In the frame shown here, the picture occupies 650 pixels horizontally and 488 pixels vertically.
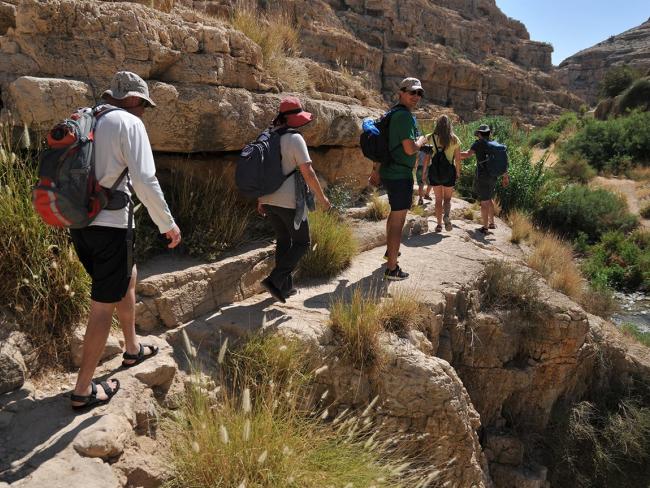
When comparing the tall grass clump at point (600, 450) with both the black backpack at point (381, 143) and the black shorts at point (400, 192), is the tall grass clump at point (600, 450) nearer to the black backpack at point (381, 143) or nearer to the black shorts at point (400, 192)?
the black shorts at point (400, 192)

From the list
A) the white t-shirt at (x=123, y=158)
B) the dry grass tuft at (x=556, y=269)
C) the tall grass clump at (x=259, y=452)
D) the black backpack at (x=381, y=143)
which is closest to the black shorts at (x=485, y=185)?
the dry grass tuft at (x=556, y=269)

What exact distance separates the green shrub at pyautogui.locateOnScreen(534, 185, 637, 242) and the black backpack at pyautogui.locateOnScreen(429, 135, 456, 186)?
657 centimetres

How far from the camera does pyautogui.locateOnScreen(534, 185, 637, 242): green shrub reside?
1330 centimetres

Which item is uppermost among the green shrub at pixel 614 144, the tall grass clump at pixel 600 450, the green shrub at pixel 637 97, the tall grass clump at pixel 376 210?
the green shrub at pixel 637 97

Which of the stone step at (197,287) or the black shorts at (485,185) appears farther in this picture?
the black shorts at (485,185)

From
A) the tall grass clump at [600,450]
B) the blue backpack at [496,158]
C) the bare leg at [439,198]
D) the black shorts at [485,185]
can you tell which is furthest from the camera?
the black shorts at [485,185]

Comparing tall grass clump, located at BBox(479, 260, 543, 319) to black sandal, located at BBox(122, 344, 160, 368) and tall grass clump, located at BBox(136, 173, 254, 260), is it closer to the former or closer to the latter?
tall grass clump, located at BBox(136, 173, 254, 260)

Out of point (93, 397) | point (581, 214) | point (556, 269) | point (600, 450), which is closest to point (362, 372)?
point (93, 397)

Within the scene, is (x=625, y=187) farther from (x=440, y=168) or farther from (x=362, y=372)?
(x=362, y=372)

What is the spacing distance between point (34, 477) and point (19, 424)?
51cm

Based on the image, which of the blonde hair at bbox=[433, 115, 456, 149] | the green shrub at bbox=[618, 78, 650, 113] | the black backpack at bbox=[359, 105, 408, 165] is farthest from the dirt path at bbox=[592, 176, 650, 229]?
the black backpack at bbox=[359, 105, 408, 165]

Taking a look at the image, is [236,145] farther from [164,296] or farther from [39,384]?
Answer: [39,384]

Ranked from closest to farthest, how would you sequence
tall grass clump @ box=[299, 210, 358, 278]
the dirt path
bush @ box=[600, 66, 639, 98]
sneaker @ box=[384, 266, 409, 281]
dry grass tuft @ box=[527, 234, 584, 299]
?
sneaker @ box=[384, 266, 409, 281], tall grass clump @ box=[299, 210, 358, 278], dry grass tuft @ box=[527, 234, 584, 299], the dirt path, bush @ box=[600, 66, 639, 98]

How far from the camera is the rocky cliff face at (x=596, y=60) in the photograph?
5944 centimetres
